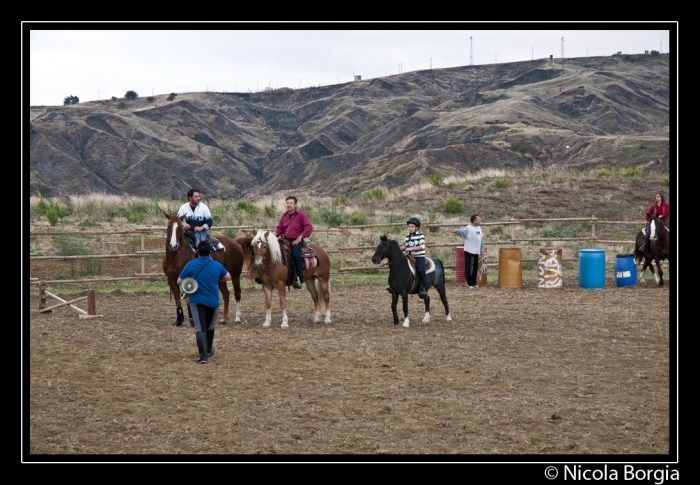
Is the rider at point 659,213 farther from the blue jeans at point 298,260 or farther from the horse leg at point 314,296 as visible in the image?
the blue jeans at point 298,260

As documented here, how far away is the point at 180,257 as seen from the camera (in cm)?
1050

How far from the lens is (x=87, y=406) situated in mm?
6133

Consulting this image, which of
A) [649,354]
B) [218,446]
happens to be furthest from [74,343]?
[649,354]

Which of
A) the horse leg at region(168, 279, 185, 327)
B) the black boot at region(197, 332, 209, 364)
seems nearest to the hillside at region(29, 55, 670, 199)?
the horse leg at region(168, 279, 185, 327)

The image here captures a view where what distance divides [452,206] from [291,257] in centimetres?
1676

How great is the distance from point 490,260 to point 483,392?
46.3 feet

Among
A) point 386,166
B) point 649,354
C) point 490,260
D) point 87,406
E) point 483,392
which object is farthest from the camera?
point 386,166

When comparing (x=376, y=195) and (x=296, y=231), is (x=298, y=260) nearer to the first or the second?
(x=296, y=231)

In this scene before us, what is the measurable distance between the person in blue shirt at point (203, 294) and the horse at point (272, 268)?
189cm

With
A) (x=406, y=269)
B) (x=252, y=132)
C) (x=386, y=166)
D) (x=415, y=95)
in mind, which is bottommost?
(x=406, y=269)

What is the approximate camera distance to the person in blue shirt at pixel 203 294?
792 cm

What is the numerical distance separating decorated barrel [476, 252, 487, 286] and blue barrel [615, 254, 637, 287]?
9.87ft

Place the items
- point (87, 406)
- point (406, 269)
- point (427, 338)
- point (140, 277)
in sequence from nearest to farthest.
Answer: point (87, 406) → point (427, 338) → point (406, 269) → point (140, 277)
